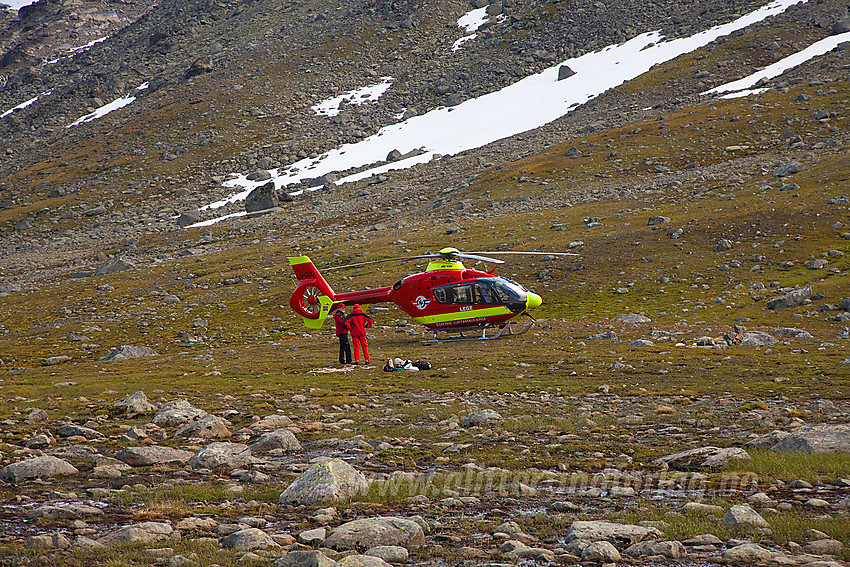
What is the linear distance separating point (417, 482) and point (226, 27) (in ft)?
590

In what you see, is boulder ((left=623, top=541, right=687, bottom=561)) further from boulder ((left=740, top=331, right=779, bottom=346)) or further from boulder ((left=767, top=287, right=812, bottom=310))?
boulder ((left=767, top=287, right=812, bottom=310))

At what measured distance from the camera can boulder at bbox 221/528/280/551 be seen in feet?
25.2

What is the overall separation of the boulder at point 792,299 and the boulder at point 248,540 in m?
32.6

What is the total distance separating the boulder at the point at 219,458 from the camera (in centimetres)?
1216

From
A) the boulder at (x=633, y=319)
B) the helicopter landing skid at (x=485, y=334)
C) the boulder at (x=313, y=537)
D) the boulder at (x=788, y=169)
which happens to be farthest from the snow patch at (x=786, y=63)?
Answer: the boulder at (x=313, y=537)

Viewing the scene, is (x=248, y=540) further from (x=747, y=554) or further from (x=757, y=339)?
(x=757, y=339)

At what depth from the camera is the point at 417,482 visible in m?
10.6

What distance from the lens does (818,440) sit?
1166 cm

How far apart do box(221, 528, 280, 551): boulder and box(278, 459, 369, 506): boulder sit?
1.79 m

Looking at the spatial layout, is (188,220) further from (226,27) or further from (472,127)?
(226,27)

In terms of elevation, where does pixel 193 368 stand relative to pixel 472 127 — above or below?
below

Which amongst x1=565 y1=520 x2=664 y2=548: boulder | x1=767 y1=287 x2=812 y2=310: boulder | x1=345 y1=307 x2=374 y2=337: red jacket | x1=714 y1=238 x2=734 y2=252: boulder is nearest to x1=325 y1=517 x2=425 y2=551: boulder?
x1=565 y1=520 x2=664 y2=548: boulder

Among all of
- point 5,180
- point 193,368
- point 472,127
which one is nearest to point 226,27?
point 5,180

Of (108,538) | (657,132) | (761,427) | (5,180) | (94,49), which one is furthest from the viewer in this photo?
(94,49)
